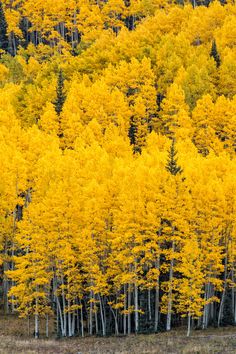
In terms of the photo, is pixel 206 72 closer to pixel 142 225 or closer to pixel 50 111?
pixel 50 111

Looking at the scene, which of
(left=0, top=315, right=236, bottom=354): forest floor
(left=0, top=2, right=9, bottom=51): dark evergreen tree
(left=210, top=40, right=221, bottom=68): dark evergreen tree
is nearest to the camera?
(left=0, top=315, right=236, bottom=354): forest floor

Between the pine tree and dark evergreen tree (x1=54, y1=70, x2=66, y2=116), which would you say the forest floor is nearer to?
dark evergreen tree (x1=54, y1=70, x2=66, y2=116)

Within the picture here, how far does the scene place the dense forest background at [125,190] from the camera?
39.1m

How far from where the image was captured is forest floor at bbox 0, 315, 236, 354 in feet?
109

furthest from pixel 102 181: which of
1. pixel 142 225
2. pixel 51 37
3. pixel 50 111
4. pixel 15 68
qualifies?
pixel 51 37

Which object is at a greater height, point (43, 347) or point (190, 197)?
point (190, 197)

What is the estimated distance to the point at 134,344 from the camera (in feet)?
118

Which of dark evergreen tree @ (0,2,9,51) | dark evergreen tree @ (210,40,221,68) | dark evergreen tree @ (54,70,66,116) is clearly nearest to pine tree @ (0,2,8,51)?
dark evergreen tree @ (0,2,9,51)

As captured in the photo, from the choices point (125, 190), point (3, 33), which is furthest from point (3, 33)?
point (125, 190)

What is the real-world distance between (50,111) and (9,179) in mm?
26906

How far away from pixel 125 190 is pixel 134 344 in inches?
416

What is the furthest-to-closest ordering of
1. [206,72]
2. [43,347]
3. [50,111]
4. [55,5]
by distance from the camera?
1. [55,5]
2. [206,72]
3. [50,111]
4. [43,347]

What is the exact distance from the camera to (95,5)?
14375 centimetres

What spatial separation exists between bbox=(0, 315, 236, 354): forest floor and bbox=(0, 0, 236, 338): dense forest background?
5.42ft
